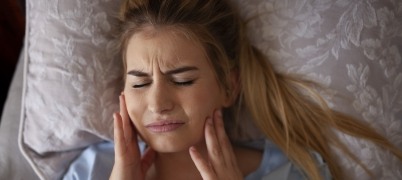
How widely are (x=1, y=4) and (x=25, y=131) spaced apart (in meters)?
0.57

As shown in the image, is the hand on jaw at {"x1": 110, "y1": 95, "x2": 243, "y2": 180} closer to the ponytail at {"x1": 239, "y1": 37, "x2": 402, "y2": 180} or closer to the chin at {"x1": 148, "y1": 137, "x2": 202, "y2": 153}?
the chin at {"x1": 148, "y1": 137, "x2": 202, "y2": 153}

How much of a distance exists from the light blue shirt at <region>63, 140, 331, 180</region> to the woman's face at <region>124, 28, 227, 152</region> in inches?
9.2

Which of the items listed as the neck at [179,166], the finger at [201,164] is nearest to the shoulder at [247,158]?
the neck at [179,166]

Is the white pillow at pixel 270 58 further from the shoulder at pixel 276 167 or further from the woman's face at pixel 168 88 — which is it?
the woman's face at pixel 168 88

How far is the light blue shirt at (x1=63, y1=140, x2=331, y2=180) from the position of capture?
111 centimetres

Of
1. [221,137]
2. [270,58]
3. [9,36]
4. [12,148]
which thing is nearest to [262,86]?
[270,58]

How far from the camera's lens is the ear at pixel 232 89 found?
3.61 feet

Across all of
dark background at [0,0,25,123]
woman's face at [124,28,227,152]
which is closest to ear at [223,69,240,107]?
woman's face at [124,28,227,152]

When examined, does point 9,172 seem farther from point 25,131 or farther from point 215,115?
point 215,115

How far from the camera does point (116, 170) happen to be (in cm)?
104

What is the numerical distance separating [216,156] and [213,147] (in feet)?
0.08

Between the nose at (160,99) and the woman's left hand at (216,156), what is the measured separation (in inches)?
4.4

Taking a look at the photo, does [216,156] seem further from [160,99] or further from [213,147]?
[160,99]

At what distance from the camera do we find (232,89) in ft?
3.68
